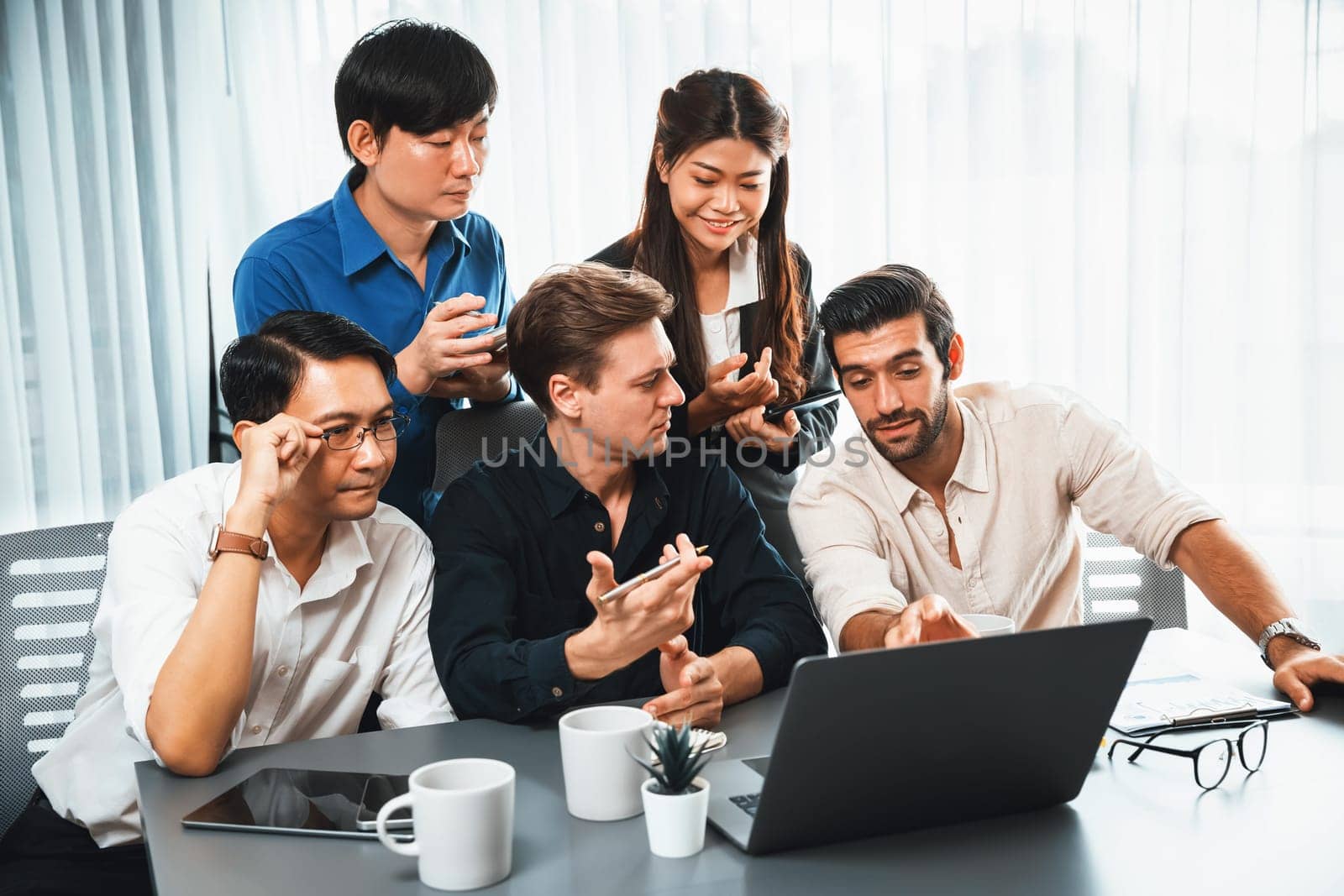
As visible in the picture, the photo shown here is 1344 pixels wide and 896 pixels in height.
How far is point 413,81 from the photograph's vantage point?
6.61 feet

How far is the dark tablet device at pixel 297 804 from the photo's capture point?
44.6 inches

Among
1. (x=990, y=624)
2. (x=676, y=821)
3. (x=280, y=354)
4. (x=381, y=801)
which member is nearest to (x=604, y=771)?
(x=676, y=821)

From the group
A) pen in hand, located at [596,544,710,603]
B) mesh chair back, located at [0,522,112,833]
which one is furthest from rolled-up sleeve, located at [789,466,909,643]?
mesh chair back, located at [0,522,112,833]

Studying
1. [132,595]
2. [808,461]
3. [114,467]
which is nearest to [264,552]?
[132,595]

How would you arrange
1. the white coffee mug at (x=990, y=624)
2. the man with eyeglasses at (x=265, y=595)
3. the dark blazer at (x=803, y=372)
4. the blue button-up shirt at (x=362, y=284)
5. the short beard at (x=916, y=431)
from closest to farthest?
the white coffee mug at (x=990, y=624) < the man with eyeglasses at (x=265, y=595) < the short beard at (x=916, y=431) < the blue button-up shirt at (x=362, y=284) < the dark blazer at (x=803, y=372)

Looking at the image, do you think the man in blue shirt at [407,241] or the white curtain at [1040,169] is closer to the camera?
the man in blue shirt at [407,241]

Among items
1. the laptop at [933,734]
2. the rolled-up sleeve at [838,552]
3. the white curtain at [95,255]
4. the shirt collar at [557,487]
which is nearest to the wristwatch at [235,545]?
the shirt collar at [557,487]

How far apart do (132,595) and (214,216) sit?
2129 millimetres

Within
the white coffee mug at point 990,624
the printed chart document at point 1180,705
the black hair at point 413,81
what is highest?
the black hair at point 413,81

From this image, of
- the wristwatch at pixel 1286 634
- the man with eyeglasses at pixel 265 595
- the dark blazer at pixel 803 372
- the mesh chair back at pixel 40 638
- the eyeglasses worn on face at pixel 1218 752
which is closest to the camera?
the eyeglasses worn on face at pixel 1218 752

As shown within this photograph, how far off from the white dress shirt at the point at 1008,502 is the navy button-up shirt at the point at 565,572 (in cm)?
19

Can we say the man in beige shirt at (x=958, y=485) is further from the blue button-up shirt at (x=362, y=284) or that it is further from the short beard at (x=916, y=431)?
the blue button-up shirt at (x=362, y=284)

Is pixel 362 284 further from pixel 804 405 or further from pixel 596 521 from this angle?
pixel 804 405

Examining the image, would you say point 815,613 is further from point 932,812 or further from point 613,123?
point 613,123
